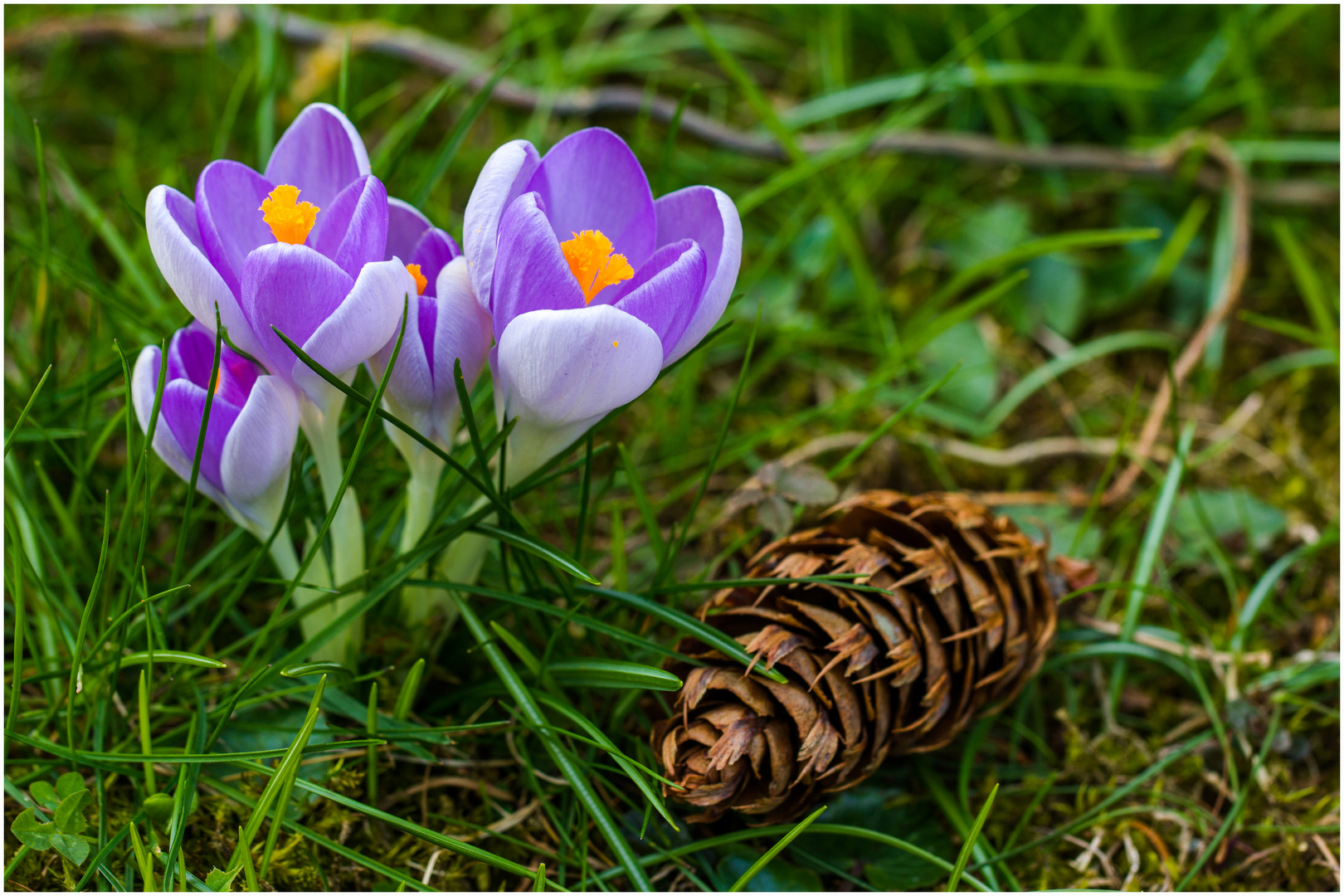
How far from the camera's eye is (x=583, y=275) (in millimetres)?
925

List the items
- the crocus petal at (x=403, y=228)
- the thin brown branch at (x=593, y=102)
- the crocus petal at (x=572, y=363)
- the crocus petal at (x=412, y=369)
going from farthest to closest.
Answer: the thin brown branch at (x=593, y=102) → the crocus petal at (x=403, y=228) → the crocus petal at (x=412, y=369) → the crocus petal at (x=572, y=363)

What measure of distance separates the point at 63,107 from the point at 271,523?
5.15 ft

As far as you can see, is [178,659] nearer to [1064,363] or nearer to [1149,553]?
[1149,553]

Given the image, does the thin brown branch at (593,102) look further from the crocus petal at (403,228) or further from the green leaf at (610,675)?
the green leaf at (610,675)

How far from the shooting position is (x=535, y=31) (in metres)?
2.13

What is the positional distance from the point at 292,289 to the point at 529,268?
205 millimetres

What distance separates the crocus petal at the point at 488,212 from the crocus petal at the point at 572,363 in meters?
0.07

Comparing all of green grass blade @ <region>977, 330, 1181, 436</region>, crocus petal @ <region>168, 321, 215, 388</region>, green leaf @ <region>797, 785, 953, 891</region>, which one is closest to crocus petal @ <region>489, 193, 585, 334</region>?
crocus petal @ <region>168, 321, 215, 388</region>

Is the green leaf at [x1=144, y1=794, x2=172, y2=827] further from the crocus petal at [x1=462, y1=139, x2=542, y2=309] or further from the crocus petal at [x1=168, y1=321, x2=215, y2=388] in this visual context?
the crocus petal at [x1=462, y1=139, x2=542, y2=309]

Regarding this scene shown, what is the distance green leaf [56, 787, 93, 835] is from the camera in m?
1.01

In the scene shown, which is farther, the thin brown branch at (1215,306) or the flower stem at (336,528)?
the thin brown branch at (1215,306)

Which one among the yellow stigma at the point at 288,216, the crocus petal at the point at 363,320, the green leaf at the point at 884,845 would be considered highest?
the yellow stigma at the point at 288,216

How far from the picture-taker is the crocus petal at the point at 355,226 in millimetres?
896

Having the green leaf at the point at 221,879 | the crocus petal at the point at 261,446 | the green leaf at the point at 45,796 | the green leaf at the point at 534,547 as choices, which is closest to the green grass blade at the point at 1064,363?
the green leaf at the point at 534,547
